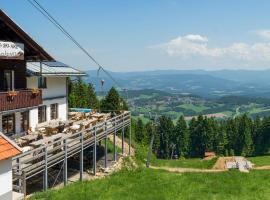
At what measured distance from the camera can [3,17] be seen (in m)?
22.5

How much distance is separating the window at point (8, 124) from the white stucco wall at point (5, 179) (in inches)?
415

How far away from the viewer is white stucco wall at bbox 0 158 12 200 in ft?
46.8

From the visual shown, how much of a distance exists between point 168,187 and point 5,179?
331 inches

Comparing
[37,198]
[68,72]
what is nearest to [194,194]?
[37,198]

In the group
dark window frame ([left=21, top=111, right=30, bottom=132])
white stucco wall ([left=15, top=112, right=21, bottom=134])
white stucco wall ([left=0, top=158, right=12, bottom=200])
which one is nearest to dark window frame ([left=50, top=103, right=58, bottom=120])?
dark window frame ([left=21, top=111, right=30, bottom=132])

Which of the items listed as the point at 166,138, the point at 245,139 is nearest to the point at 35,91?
the point at 166,138

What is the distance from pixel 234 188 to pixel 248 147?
310 ft

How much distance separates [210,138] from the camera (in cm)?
11375

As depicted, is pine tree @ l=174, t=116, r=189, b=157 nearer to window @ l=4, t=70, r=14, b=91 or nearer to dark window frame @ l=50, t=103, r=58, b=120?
dark window frame @ l=50, t=103, r=58, b=120

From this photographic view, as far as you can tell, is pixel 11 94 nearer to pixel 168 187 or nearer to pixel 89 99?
pixel 168 187

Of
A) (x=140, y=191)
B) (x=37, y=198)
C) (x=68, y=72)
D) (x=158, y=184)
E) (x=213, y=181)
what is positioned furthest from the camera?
(x=68, y=72)

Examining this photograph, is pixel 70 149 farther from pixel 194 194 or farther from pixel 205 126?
pixel 205 126

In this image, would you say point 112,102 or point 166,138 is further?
point 166,138

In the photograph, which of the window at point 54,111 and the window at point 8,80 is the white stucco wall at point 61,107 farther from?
the window at point 8,80
